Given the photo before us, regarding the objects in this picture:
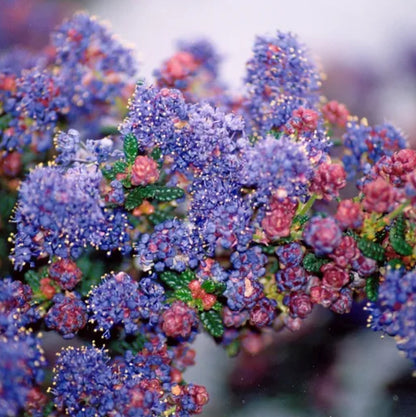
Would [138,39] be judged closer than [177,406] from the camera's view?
No

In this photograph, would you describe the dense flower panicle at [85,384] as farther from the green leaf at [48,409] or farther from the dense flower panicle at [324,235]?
the dense flower panicle at [324,235]

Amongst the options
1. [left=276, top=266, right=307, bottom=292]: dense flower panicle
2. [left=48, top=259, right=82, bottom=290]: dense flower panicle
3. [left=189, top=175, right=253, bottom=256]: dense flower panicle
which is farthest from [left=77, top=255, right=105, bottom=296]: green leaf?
[left=276, top=266, right=307, bottom=292]: dense flower panicle

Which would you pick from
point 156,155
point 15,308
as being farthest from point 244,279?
point 15,308

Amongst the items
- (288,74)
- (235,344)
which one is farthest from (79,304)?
(288,74)

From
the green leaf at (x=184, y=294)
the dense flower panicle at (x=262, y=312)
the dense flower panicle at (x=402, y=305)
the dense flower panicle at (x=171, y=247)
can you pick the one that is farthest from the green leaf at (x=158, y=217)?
the dense flower panicle at (x=402, y=305)

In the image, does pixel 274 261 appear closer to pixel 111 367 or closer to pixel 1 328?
pixel 111 367
